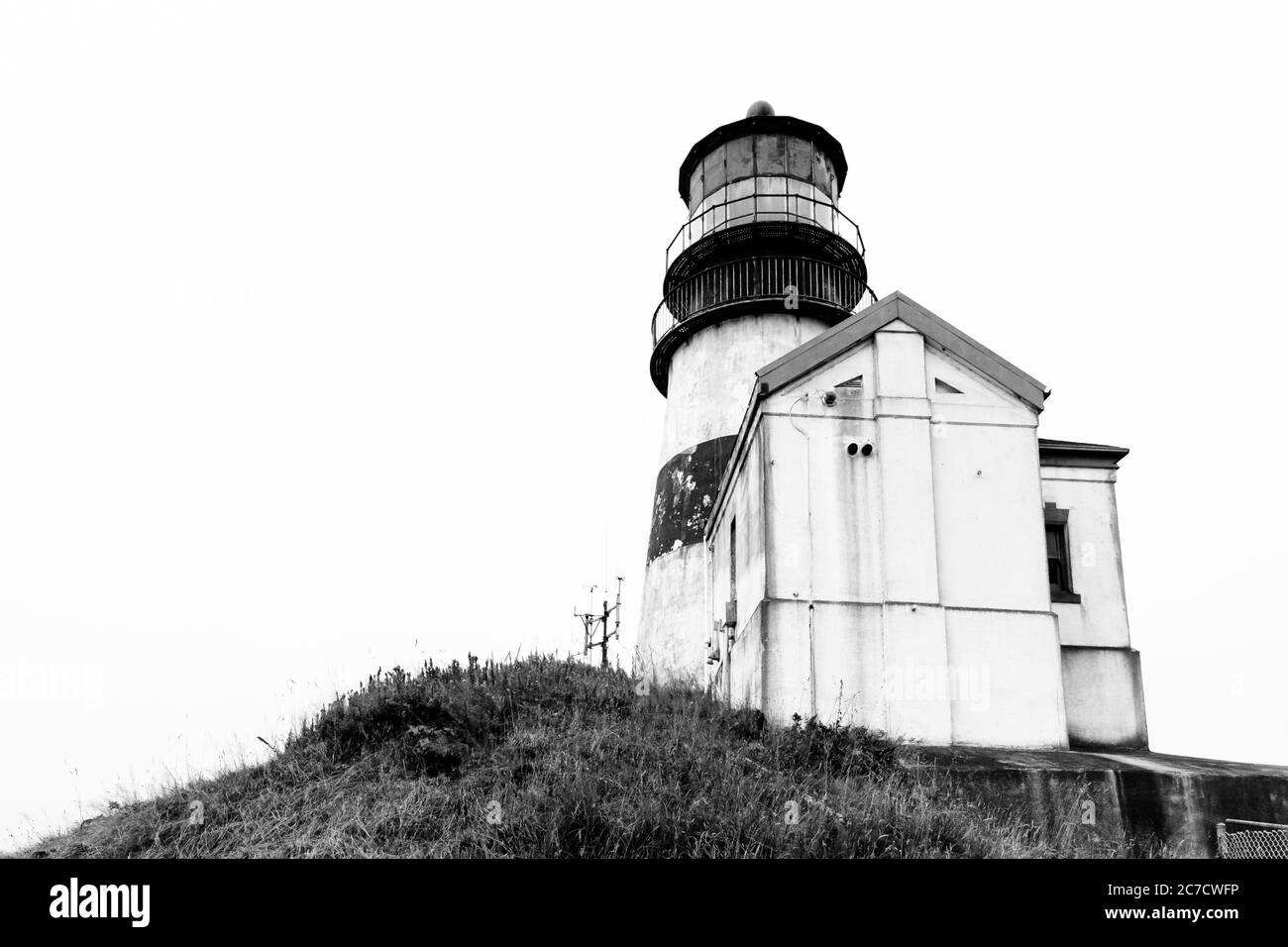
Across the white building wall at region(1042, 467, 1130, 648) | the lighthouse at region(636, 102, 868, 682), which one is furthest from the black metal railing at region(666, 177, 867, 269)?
the white building wall at region(1042, 467, 1130, 648)

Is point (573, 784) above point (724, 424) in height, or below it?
below

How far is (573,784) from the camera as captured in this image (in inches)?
397

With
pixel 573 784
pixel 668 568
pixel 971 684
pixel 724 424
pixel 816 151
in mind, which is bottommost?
pixel 573 784

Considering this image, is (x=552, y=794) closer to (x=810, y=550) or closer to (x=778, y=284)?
(x=810, y=550)

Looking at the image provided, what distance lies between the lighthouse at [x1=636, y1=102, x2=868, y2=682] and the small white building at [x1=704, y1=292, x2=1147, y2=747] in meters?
4.37

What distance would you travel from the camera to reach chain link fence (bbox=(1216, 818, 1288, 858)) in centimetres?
941

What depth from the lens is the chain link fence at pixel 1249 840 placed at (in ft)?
30.9

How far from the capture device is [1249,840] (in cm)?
1019

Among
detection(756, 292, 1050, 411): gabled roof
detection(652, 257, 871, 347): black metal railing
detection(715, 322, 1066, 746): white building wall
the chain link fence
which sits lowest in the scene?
the chain link fence

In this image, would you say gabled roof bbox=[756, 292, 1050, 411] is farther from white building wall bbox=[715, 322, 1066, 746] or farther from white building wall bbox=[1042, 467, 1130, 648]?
white building wall bbox=[1042, 467, 1130, 648]
